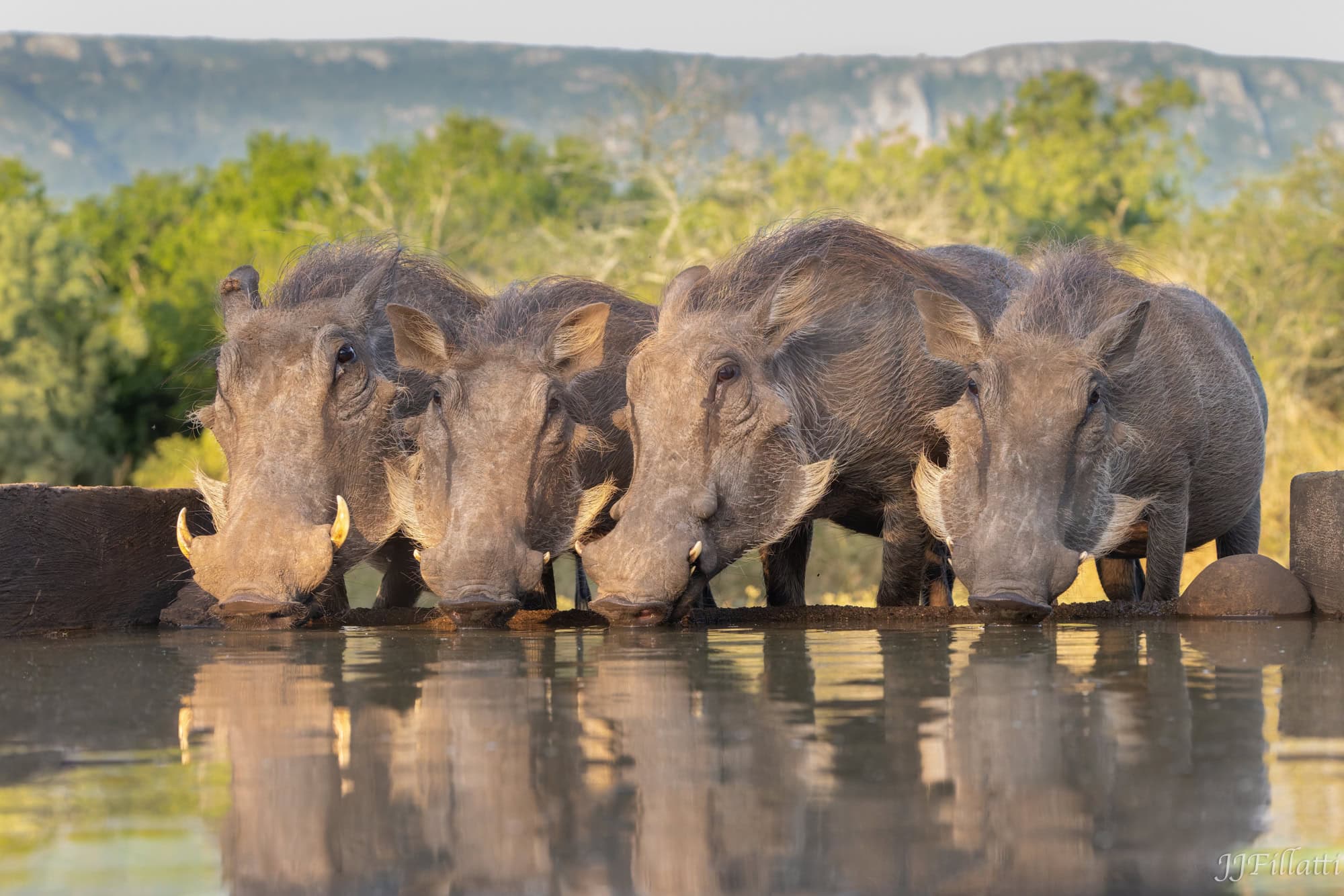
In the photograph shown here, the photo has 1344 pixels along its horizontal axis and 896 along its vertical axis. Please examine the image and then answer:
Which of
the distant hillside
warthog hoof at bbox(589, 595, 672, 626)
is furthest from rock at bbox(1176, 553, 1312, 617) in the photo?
the distant hillside

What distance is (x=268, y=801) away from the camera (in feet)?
11.7

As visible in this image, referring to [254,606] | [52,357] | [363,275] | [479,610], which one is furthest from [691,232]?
[254,606]

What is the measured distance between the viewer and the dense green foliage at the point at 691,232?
3341cm

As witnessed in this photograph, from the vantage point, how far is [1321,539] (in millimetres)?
8031

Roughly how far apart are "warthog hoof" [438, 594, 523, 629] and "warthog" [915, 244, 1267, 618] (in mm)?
1975

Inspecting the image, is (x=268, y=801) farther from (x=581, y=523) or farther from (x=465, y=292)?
(x=465, y=292)

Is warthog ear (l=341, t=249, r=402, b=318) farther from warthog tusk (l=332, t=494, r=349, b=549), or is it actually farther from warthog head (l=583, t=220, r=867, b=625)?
warthog head (l=583, t=220, r=867, b=625)

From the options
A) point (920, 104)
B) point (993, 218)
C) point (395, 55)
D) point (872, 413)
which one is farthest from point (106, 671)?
point (395, 55)

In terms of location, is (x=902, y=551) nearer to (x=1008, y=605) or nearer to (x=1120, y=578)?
(x=1008, y=605)

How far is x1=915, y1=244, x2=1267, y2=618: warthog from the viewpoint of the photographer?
24.7ft

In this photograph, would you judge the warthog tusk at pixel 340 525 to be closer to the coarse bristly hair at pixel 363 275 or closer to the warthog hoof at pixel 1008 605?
the coarse bristly hair at pixel 363 275

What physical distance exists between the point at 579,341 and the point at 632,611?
1.73m

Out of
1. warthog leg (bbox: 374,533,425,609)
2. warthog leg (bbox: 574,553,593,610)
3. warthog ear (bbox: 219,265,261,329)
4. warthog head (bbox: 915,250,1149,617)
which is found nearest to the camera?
A: warthog head (bbox: 915,250,1149,617)

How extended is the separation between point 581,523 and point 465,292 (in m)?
2.13
